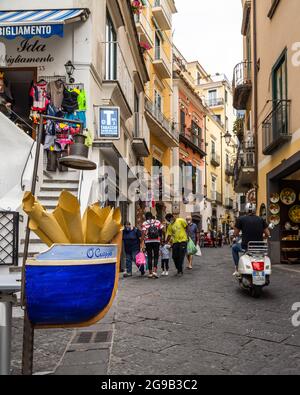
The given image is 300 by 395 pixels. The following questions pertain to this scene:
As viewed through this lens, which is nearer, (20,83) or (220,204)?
(20,83)

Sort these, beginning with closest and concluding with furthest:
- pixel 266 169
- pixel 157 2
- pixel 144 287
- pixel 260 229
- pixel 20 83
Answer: pixel 260 229
pixel 144 287
pixel 20 83
pixel 266 169
pixel 157 2

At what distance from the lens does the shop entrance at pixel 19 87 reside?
12.7 m

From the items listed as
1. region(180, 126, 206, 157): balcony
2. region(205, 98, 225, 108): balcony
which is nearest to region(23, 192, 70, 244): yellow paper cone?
region(180, 126, 206, 157): balcony

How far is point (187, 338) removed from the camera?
548 cm

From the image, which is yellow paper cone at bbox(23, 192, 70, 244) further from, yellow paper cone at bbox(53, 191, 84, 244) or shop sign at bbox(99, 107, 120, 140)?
shop sign at bbox(99, 107, 120, 140)

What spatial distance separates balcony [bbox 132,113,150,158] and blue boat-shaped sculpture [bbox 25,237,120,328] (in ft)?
54.9

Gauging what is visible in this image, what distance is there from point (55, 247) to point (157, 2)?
26.5m

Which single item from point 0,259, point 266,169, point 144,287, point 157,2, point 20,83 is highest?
point 157,2

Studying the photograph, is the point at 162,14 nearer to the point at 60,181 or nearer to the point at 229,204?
the point at 60,181

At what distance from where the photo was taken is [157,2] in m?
26.9

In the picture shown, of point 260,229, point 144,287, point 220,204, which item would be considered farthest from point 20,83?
point 220,204

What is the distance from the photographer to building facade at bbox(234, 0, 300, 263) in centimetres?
1292

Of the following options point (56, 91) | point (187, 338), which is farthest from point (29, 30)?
point (187, 338)
